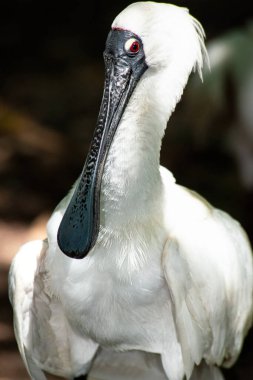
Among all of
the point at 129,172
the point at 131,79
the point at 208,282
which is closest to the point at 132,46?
the point at 131,79

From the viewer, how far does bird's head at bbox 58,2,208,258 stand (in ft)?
11.8

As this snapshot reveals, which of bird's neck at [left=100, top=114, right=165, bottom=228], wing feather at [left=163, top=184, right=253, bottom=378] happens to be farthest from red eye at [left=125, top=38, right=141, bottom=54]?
wing feather at [left=163, top=184, right=253, bottom=378]

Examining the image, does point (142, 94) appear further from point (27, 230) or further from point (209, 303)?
point (27, 230)

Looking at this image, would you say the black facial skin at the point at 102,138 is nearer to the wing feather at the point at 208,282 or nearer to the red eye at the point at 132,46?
the red eye at the point at 132,46

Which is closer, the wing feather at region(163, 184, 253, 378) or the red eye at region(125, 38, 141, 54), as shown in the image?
the red eye at region(125, 38, 141, 54)

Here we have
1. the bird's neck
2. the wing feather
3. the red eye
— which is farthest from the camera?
the wing feather

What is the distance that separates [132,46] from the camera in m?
3.59

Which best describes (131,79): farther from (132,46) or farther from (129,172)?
(129,172)

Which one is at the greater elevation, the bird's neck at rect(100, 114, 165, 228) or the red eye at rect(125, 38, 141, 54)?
the red eye at rect(125, 38, 141, 54)

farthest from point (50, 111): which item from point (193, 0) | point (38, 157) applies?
point (193, 0)

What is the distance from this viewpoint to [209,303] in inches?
160

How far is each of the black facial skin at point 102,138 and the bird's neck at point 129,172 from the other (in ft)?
0.17

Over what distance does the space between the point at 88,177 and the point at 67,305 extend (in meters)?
0.59

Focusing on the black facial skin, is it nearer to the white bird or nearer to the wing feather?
the white bird
